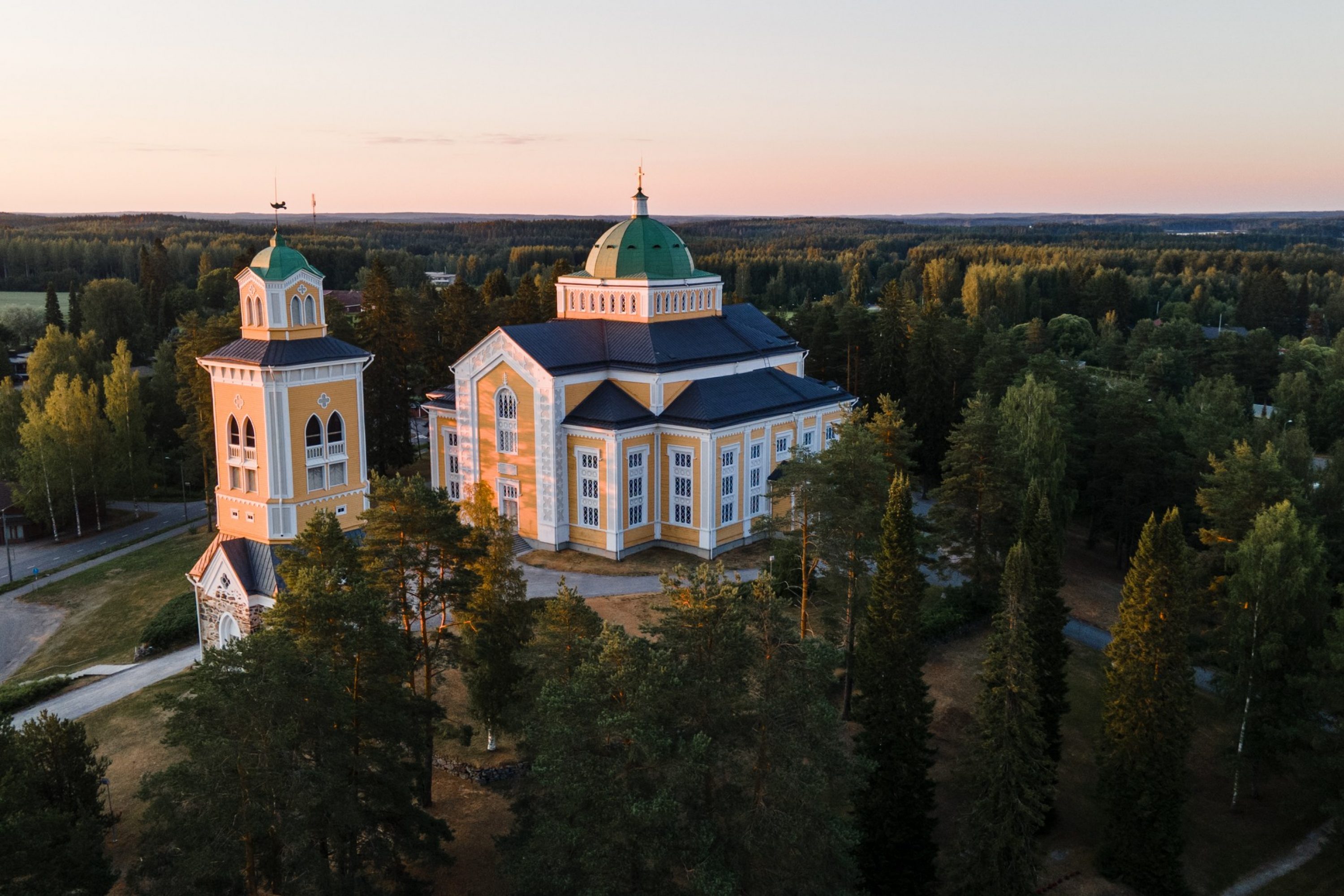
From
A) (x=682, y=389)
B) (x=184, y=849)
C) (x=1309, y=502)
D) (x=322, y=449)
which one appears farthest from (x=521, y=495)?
(x=1309, y=502)

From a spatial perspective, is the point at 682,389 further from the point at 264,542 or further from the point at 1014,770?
the point at 1014,770

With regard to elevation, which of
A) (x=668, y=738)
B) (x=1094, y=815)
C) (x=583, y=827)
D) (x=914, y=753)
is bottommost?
(x=1094, y=815)

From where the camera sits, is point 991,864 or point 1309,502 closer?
point 991,864

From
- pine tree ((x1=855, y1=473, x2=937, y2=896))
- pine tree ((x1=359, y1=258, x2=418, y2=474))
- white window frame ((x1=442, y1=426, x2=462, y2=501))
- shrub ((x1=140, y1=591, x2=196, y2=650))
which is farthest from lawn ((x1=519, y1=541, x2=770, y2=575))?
pine tree ((x1=855, y1=473, x2=937, y2=896))

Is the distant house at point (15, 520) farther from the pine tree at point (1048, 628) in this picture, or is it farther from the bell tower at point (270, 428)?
the pine tree at point (1048, 628)

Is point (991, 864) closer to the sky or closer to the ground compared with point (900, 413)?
closer to the ground

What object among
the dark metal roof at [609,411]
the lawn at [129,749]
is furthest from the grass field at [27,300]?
the lawn at [129,749]

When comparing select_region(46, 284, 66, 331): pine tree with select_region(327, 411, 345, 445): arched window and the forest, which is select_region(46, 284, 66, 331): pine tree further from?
select_region(327, 411, 345, 445): arched window
